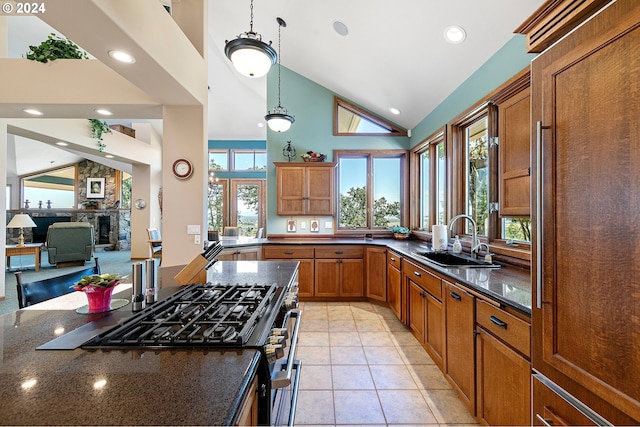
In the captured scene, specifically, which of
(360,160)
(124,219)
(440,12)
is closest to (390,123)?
(360,160)

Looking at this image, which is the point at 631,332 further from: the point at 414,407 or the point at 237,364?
the point at 414,407

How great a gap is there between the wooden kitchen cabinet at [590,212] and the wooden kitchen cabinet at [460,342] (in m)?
0.60

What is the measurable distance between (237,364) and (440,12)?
2.94 meters

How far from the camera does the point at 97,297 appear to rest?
4.00ft

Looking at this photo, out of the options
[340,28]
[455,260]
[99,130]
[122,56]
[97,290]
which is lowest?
[455,260]

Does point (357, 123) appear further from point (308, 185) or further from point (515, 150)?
point (515, 150)

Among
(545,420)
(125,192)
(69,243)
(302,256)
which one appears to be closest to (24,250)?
(69,243)

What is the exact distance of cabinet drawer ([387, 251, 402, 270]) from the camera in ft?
11.0

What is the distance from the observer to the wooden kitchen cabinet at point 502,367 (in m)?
1.31

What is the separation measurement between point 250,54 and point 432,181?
2.89 metres

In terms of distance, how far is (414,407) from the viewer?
196 cm

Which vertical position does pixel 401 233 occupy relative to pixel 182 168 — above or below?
below

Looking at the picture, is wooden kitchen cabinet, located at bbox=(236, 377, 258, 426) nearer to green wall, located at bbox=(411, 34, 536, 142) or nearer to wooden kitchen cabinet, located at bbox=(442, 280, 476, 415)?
wooden kitchen cabinet, located at bbox=(442, 280, 476, 415)

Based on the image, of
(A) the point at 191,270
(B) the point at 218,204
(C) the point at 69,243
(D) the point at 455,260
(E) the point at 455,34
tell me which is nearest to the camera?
(A) the point at 191,270
